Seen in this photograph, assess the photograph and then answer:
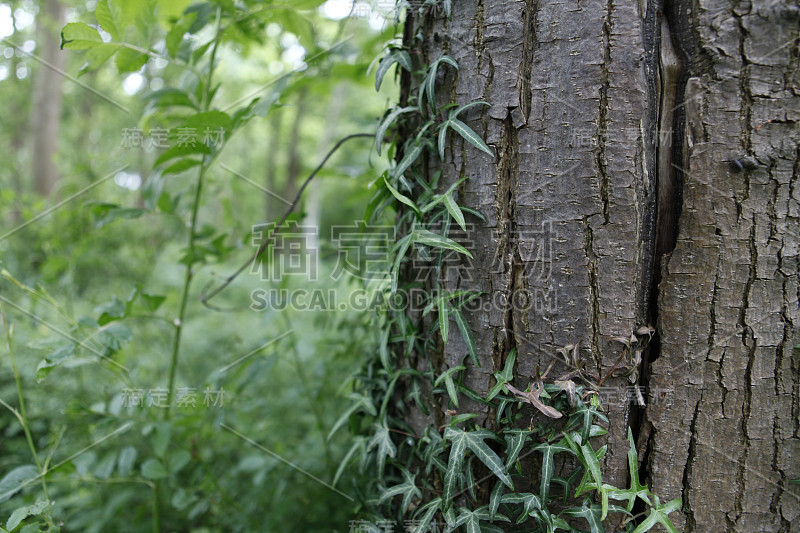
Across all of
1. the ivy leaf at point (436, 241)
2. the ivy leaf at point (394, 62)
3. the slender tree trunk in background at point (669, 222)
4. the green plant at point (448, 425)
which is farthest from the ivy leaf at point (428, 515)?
the ivy leaf at point (394, 62)

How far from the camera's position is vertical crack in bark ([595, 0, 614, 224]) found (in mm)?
941

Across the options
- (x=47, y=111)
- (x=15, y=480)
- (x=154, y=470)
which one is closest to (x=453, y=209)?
(x=154, y=470)

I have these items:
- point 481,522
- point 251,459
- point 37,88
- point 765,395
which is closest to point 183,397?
point 251,459

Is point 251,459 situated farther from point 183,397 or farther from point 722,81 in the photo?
point 722,81

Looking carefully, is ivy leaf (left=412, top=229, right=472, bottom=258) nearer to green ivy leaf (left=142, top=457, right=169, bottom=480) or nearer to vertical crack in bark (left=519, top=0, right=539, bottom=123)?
vertical crack in bark (left=519, top=0, right=539, bottom=123)

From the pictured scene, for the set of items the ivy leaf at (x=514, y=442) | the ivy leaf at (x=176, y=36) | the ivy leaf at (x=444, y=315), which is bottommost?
the ivy leaf at (x=514, y=442)

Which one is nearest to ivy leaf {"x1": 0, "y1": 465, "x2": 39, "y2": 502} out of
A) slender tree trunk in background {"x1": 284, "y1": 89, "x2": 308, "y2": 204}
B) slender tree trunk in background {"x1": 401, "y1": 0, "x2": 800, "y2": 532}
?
slender tree trunk in background {"x1": 401, "y1": 0, "x2": 800, "y2": 532}

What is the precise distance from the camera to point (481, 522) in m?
1.00

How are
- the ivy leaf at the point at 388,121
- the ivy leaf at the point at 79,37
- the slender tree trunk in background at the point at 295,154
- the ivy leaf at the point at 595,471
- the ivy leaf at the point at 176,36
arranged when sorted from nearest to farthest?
the ivy leaf at the point at 595,471 → the ivy leaf at the point at 388,121 → the ivy leaf at the point at 79,37 → the ivy leaf at the point at 176,36 → the slender tree trunk in background at the point at 295,154

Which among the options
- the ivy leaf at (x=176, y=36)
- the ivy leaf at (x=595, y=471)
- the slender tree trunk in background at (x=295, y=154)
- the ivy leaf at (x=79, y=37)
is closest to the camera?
the ivy leaf at (x=595, y=471)

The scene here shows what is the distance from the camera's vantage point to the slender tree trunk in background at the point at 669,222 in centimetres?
92

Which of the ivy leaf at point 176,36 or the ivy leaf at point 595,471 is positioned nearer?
the ivy leaf at point 595,471

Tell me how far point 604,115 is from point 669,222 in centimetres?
28

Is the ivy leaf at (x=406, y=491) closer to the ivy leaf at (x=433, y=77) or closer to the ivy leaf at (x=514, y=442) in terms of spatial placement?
the ivy leaf at (x=514, y=442)
